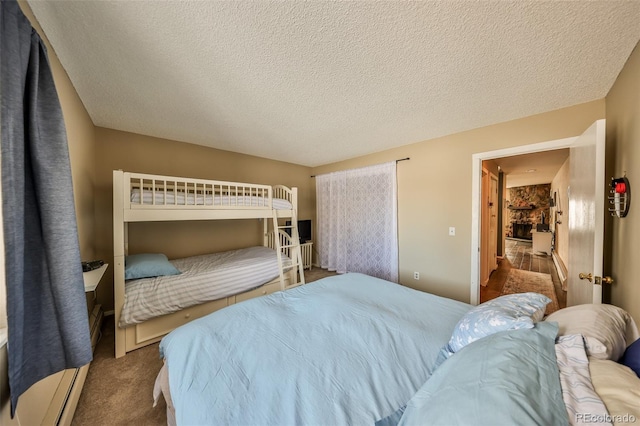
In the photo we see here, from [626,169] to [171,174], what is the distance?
4.45 metres

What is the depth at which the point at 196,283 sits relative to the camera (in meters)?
2.28

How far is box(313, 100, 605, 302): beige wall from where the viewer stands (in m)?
2.33

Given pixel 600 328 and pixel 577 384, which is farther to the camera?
pixel 600 328

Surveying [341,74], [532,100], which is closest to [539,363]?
[341,74]

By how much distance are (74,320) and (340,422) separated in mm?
1256

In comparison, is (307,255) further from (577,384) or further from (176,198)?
(577,384)

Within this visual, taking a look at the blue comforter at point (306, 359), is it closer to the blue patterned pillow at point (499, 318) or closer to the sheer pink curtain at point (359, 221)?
the blue patterned pillow at point (499, 318)

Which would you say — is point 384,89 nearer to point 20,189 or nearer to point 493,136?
point 493,136

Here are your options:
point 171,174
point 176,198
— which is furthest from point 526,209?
point 171,174

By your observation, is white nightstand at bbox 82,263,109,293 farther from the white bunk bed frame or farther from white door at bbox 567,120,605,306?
white door at bbox 567,120,605,306

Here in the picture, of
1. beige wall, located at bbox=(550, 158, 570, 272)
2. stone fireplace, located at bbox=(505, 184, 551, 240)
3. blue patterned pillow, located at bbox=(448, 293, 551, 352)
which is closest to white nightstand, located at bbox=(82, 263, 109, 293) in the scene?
blue patterned pillow, located at bbox=(448, 293, 551, 352)

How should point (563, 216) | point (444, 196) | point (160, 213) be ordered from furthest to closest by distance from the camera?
point (563, 216) < point (444, 196) < point (160, 213)

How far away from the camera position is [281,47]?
132 centimetres

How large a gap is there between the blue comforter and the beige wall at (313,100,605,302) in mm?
1392
